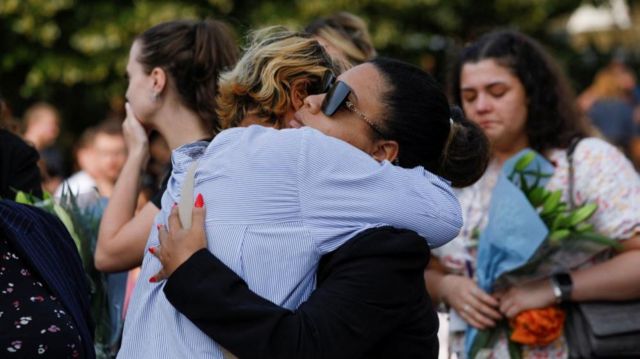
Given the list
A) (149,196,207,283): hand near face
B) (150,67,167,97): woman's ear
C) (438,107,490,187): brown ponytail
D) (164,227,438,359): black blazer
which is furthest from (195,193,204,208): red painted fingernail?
(150,67,167,97): woman's ear

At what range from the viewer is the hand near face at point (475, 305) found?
13.0 feet

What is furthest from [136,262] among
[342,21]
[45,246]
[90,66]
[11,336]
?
[90,66]

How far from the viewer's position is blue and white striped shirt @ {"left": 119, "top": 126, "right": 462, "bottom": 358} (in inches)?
92.8

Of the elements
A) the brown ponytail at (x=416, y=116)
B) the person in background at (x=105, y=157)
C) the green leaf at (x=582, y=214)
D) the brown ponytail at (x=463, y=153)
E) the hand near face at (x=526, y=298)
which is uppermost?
the brown ponytail at (x=416, y=116)

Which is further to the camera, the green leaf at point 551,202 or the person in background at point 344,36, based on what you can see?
the person in background at point 344,36

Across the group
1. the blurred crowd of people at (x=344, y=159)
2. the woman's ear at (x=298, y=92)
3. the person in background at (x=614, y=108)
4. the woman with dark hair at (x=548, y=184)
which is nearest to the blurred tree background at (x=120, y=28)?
the person in background at (x=614, y=108)

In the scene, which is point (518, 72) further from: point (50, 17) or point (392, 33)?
point (50, 17)

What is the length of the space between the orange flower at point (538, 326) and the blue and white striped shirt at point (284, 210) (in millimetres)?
1537

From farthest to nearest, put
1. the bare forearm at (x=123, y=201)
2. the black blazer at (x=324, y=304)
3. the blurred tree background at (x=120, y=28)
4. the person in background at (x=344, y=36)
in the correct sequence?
1. the blurred tree background at (x=120, y=28)
2. the person in background at (x=344, y=36)
3. the bare forearm at (x=123, y=201)
4. the black blazer at (x=324, y=304)

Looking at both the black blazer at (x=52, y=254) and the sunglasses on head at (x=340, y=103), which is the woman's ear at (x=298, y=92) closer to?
the sunglasses on head at (x=340, y=103)

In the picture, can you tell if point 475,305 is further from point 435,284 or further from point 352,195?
point 352,195

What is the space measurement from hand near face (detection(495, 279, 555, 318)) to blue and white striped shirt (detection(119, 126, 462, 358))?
1.54m

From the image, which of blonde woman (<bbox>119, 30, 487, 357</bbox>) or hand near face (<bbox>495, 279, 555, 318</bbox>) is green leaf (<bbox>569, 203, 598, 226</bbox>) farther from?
blonde woman (<bbox>119, 30, 487, 357</bbox>)

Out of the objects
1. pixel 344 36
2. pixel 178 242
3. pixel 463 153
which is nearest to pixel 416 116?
pixel 463 153
